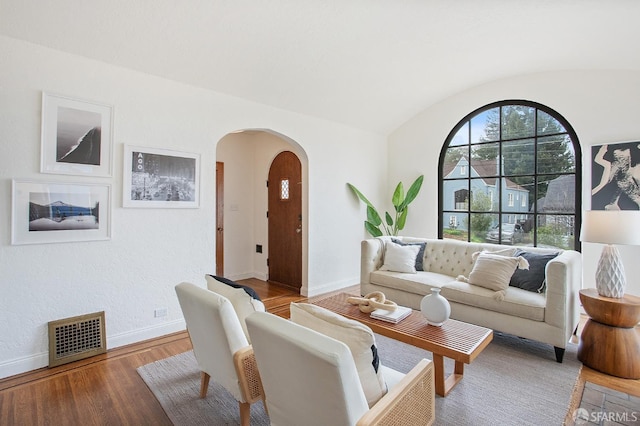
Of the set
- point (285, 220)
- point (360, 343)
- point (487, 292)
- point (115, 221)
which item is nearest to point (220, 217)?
Answer: point (285, 220)

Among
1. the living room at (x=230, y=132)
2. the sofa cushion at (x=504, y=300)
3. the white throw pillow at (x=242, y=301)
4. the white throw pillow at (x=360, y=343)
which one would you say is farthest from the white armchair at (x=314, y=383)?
the living room at (x=230, y=132)

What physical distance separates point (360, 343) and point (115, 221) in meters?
2.66

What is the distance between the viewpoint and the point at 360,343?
4.31 feet

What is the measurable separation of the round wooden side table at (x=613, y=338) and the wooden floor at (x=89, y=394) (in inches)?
121

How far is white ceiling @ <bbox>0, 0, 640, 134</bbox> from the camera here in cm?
256

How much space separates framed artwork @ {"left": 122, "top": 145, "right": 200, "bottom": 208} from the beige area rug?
147 centimetres

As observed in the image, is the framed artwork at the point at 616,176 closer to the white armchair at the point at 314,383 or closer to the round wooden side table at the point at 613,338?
the round wooden side table at the point at 613,338

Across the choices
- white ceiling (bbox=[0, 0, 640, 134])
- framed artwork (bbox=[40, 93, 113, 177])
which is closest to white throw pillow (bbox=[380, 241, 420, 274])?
white ceiling (bbox=[0, 0, 640, 134])

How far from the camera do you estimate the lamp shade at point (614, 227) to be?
257cm

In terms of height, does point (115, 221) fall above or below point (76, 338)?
above

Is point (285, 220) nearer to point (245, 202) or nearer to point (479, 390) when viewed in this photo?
point (245, 202)

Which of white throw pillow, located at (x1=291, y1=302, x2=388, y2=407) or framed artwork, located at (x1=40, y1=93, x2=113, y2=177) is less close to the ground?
framed artwork, located at (x1=40, y1=93, x2=113, y2=177)

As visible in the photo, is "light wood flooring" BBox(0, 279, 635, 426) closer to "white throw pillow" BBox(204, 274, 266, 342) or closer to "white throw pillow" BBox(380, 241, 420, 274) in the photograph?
"white throw pillow" BBox(204, 274, 266, 342)

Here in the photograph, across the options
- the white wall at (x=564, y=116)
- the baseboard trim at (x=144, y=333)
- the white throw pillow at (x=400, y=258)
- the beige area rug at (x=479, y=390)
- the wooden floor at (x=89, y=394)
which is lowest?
the wooden floor at (x=89, y=394)
